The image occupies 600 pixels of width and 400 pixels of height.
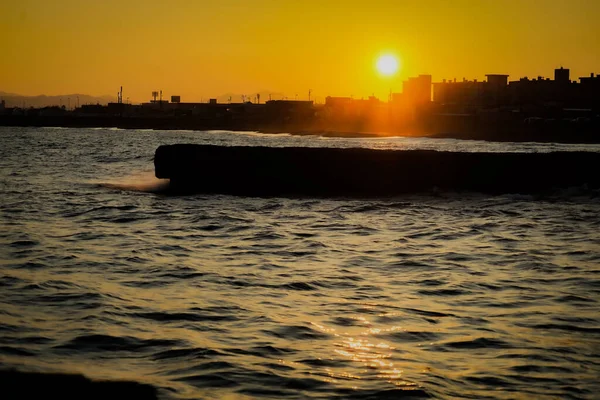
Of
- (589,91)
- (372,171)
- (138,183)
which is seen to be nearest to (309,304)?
(372,171)

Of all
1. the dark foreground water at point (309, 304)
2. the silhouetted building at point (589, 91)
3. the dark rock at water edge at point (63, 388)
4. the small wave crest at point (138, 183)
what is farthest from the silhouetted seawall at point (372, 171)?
the silhouetted building at point (589, 91)

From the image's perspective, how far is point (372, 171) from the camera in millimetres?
28875

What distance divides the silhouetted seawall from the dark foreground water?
7.96 meters

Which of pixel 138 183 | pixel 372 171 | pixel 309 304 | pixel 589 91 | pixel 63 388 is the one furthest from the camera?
pixel 589 91

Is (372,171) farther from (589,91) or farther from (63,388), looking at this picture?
(589,91)

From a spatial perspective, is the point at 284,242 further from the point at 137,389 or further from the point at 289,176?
the point at 289,176

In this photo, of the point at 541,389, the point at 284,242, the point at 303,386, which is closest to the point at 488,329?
the point at 541,389

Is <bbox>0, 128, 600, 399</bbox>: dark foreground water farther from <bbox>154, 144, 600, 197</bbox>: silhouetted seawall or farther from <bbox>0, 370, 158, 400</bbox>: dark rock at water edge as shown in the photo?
<bbox>154, 144, 600, 197</bbox>: silhouetted seawall

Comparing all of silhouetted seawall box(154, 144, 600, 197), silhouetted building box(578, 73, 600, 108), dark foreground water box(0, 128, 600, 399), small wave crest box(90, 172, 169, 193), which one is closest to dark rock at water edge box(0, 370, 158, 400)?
dark foreground water box(0, 128, 600, 399)

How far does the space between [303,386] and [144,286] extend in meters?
4.88

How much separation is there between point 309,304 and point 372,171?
62.5 ft

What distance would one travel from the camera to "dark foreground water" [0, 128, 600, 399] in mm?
7109

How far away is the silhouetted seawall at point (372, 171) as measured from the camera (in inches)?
1123

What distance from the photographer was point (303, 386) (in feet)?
22.3
